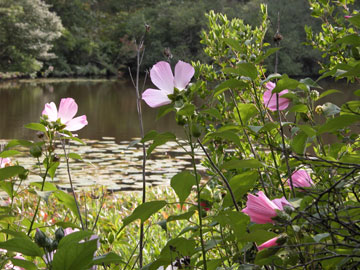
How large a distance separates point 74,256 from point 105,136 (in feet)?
27.0

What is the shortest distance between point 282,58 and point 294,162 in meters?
22.8

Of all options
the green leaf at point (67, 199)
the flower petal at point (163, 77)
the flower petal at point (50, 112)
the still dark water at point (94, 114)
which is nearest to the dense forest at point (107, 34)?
the still dark water at point (94, 114)

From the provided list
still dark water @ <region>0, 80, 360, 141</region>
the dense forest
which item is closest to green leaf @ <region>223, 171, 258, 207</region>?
still dark water @ <region>0, 80, 360, 141</region>

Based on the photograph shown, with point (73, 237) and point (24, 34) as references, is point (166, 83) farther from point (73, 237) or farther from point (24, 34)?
point (24, 34)

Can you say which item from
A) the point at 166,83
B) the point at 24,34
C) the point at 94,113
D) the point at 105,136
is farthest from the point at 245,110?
the point at 24,34

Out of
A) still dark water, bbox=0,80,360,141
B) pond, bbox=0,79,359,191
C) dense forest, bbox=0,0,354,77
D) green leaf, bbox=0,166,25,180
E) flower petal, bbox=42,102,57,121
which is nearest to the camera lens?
green leaf, bbox=0,166,25,180

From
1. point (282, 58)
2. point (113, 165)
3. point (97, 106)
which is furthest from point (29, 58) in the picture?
point (113, 165)

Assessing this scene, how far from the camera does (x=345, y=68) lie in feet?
2.36

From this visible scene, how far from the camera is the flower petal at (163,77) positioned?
0.63 meters

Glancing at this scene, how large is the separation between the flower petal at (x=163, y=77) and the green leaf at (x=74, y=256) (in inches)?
8.8

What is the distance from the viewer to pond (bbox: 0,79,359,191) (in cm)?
519

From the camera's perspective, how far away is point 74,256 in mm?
505

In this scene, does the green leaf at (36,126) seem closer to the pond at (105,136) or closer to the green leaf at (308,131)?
the pond at (105,136)

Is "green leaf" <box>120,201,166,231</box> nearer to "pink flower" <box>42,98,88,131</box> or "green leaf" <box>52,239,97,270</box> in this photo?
"green leaf" <box>52,239,97,270</box>
